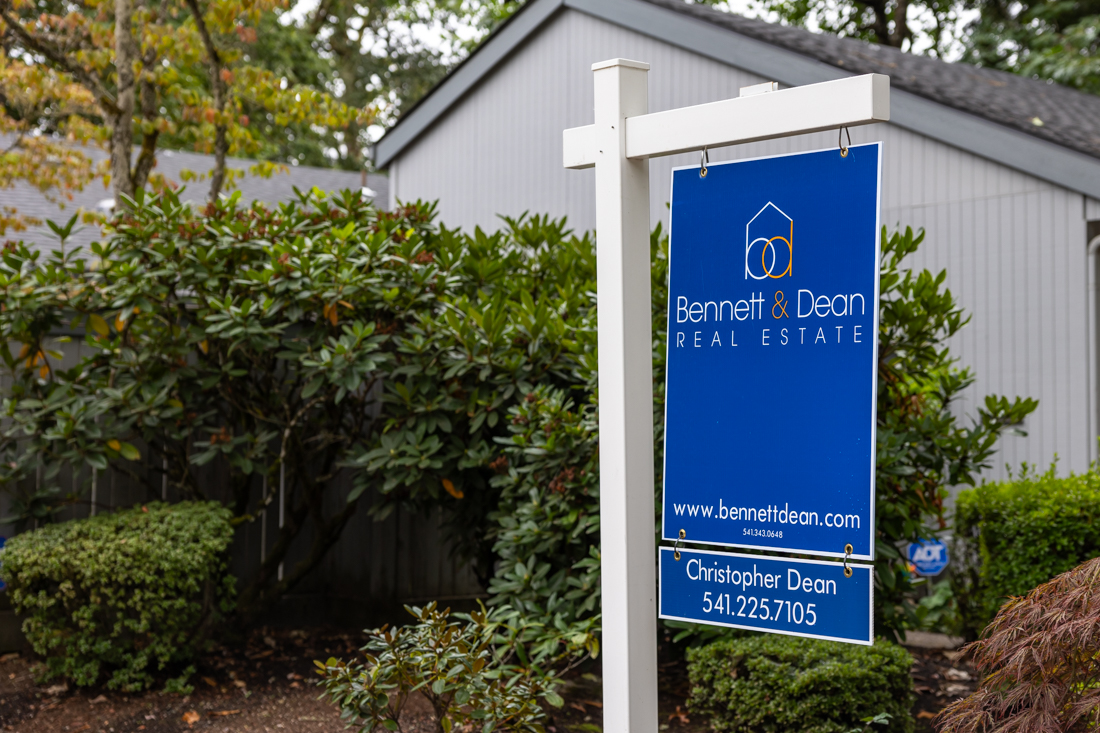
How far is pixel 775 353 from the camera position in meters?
2.56

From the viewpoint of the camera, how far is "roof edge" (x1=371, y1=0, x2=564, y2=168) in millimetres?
9703

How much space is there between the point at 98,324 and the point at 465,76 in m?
6.19

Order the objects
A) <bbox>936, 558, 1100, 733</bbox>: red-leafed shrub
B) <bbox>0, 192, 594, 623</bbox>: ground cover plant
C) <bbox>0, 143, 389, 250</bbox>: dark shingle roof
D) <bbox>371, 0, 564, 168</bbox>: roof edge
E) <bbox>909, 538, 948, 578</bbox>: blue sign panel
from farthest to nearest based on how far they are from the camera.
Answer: <bbox>0, 143, 389, 250</bbox>: dark shingle roof
<bbox>371, 0, 564, 168</bbox>: roof edge
<bbox>909, 538, 948, 578</bbox>: blue sign panel
<bbox>0, 192, 594, 623</bbox>: ground cover plant
<bbox>936, 558, 1100, 733</bbox>: red-leafed shrub

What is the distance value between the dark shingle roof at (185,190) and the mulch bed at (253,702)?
24.6ft

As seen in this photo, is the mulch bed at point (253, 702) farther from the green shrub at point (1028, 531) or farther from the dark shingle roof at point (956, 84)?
the dark shingle roof at point (956, 84)

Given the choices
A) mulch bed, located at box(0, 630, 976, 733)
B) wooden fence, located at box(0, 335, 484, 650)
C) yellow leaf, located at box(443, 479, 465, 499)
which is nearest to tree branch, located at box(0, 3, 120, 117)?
wooden fence, located at box(0, 335, 484, 650)

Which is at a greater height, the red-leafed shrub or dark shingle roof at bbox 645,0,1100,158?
dark shingle roof at bbox 645,0,1100,158

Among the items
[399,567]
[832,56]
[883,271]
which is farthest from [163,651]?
[832,56]

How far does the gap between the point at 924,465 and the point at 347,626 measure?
391cm

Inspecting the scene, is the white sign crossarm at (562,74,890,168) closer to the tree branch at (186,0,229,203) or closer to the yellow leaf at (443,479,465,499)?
the yellow leaf at (443,479,465,499)

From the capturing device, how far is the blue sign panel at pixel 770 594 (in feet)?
7.95

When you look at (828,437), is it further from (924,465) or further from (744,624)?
(924,465)

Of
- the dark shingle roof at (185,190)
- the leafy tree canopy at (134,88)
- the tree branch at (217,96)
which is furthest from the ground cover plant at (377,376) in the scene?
the dark shingle roof at (185,190)

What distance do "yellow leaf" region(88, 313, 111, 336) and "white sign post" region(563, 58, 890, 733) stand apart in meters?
3.50
